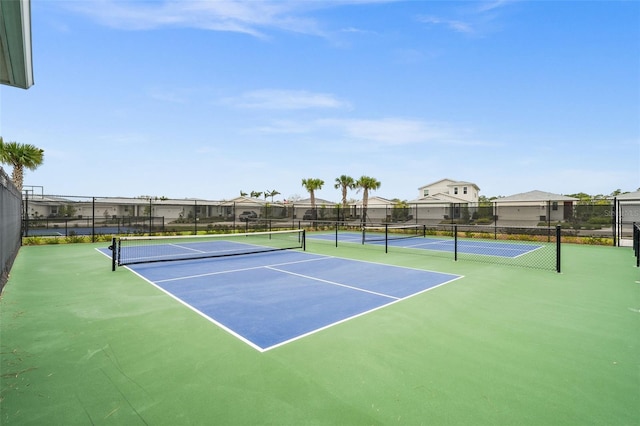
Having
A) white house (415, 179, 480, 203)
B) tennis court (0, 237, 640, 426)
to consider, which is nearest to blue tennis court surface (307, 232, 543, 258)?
tennis court (0, 237, 640, 426)

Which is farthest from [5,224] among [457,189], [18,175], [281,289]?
[457,189]

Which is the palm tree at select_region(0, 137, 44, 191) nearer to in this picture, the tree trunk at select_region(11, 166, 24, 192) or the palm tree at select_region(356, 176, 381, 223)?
the tree trunk at select_region(11, 166, 24, 192)

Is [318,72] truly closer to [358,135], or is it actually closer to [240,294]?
[358,135]

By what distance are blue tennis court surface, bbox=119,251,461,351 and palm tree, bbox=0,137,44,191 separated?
60.8 feet

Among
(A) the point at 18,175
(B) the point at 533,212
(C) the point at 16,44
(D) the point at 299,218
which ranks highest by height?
(A) the point at 18,175

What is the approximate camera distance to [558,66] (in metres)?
15.9

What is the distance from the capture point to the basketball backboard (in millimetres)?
2211

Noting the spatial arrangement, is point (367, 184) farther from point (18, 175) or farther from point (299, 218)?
point (18, 175)

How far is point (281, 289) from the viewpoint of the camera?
6.57 meters

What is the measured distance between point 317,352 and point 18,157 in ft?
87.2

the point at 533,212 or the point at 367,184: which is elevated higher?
the point at 367,184

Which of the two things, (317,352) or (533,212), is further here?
(533,212)

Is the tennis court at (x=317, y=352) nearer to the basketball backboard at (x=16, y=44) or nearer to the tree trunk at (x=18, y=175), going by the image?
the basketball backboard at (x=16, y=44)

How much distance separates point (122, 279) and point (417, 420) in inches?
305
